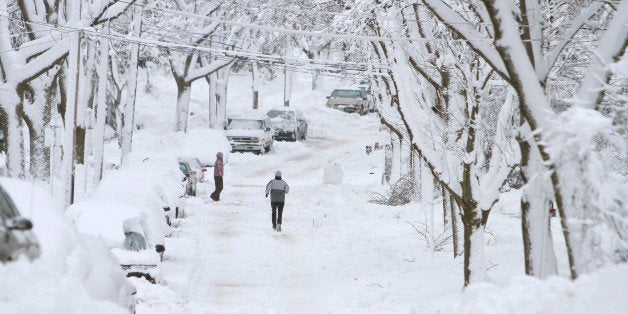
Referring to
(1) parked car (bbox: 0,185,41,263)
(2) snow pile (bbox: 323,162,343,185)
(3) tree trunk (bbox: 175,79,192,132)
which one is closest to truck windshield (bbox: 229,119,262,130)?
(3) tree trunk (bbox: 175,79,192,132)

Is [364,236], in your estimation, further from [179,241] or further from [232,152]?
[232,152]

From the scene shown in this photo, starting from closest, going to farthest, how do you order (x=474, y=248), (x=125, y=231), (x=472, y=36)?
1. (x=472, y=36)
2. (x=474, y=248)
3. (x=125, y=231)

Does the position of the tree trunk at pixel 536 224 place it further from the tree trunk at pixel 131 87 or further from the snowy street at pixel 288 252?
the tree trunk at pixel 131 87

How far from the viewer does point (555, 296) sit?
5.18m

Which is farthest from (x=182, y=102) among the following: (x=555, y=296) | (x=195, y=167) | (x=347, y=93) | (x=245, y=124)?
(x=555, y=296)

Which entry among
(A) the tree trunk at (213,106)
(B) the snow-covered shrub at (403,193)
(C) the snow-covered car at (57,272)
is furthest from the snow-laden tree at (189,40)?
(C) the snow-covered car at (57,272)

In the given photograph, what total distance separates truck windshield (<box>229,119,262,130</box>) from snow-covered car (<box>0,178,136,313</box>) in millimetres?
29322

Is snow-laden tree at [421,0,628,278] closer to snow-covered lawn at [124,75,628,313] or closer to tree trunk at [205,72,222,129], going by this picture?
snow-covered lawn at [124,75,628,313]

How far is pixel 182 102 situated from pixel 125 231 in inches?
1116

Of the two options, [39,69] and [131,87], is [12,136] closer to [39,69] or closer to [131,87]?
[39,69]

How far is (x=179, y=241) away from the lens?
16797 mm

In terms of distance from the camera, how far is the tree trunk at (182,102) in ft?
130

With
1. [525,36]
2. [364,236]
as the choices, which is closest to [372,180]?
[364,236]

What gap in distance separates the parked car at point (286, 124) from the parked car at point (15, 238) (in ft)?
119
